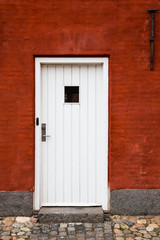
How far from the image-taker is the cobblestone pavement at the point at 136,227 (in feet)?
11.8

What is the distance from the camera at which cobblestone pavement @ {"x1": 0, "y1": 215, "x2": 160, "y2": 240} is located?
3.59 metres

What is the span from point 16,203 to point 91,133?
5.37 feet

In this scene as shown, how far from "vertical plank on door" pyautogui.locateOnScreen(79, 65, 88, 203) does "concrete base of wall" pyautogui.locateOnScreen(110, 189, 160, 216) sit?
0.49 m

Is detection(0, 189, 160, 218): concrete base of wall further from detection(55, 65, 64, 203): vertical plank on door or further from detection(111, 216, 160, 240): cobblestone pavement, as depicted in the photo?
detection(55, 65, 64, 203): vertical plank on door

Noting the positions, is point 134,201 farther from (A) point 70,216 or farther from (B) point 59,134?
(B) point 59,134

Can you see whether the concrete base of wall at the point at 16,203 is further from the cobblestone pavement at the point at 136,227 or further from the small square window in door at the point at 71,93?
the small square window in door at the point at 71,93

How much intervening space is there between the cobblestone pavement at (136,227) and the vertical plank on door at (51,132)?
1.09m

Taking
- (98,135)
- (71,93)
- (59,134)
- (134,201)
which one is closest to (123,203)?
(134,201)

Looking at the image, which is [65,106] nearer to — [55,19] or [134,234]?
[55,19]

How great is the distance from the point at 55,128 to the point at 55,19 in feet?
5.62

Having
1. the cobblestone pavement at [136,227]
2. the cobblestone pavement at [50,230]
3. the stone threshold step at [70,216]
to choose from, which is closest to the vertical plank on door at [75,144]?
the stone threshold step at [70,216]

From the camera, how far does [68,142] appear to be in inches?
169

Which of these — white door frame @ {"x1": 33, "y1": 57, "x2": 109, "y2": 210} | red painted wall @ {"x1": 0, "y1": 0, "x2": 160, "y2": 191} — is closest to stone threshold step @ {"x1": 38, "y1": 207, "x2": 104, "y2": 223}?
white door frame @ {"x1": 33, "y1": 57, "x2": 109, "y2": 210}

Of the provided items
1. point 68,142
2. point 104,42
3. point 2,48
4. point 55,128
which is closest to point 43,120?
point 55,128
